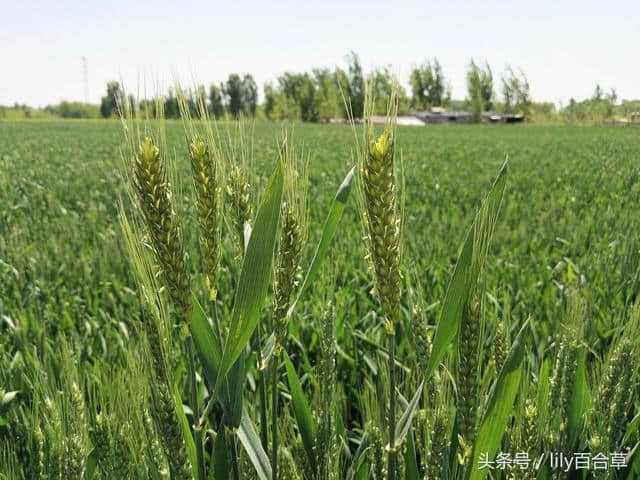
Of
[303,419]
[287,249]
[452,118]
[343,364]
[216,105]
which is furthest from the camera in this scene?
[452,118]

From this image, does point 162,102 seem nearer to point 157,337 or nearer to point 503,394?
point 157,337

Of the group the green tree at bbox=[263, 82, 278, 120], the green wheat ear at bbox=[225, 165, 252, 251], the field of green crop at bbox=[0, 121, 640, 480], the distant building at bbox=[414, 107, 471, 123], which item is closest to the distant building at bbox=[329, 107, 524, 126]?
the distant building at bbox=[414, 107, 471, 123]

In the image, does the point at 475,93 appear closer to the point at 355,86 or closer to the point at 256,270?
the point at 355,86

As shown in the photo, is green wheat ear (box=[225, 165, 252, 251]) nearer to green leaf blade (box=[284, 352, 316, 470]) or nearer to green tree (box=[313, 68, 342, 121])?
green leaf blade (box=[284, 352, 316, 470])

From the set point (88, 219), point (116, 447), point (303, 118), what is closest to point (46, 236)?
point (88, 219)

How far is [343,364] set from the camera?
2.75 meters

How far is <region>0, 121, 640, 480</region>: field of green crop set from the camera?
0.96 meters

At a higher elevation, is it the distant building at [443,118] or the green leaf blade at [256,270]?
the distant building at [443,118]

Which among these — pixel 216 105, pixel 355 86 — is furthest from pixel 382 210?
pixel 355 86

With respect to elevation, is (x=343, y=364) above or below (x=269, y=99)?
below

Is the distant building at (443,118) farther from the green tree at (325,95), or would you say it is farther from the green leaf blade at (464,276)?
the green leaf blade at (464,276)

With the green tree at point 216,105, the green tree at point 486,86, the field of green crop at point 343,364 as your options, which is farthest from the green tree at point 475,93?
the field of green crop at point 343,364

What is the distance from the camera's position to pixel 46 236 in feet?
18.1

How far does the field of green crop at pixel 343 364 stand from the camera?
960mm
